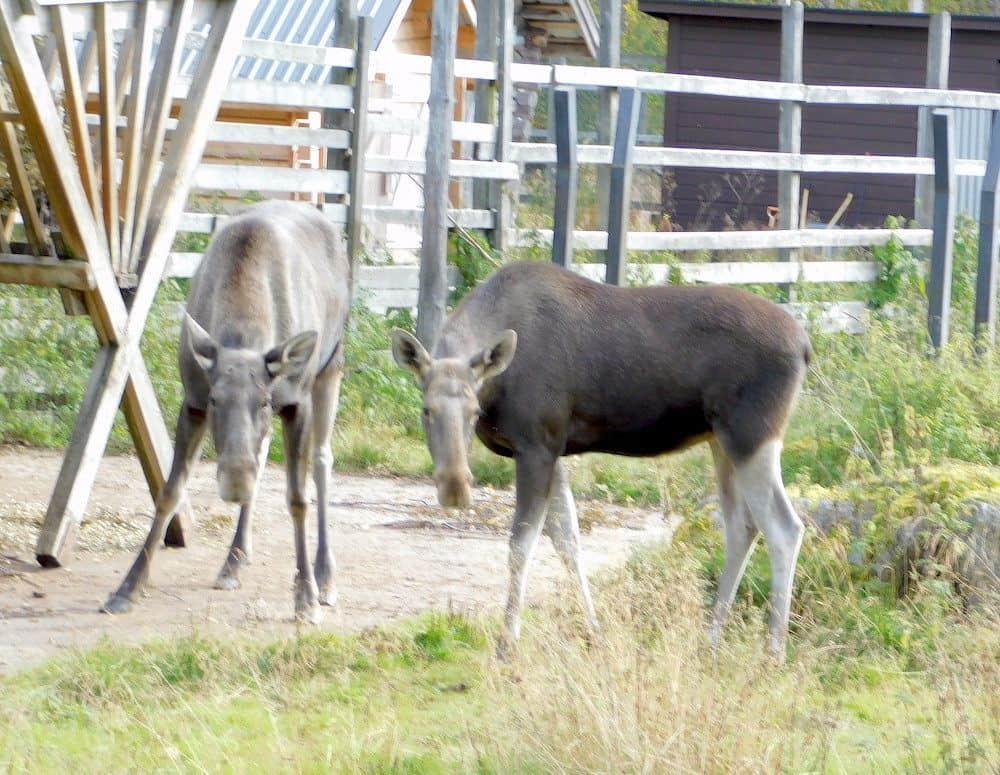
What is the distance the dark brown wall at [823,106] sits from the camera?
23.3 meters

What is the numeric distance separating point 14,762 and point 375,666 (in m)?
1.64

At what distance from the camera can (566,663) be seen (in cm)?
493

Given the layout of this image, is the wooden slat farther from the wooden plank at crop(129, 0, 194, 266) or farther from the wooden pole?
the wooden plank at crop(129, 0, 194, 266)

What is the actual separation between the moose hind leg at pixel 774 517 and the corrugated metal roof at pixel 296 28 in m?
11.9

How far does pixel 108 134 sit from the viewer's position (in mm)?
7688

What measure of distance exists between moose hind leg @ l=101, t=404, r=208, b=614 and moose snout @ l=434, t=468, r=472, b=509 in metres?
1.73

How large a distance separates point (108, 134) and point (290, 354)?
71.4 inches

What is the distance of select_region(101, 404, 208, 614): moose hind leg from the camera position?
23.1ft

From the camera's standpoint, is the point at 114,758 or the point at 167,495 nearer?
the point at 114,758

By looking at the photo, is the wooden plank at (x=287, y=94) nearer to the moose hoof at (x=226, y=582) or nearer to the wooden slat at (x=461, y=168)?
the wooden slat at (x=461, y=168)

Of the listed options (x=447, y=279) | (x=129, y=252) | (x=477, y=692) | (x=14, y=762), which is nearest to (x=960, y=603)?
(x=477, y=692)

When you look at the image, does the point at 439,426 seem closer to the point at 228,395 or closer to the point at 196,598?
the point at 228,395

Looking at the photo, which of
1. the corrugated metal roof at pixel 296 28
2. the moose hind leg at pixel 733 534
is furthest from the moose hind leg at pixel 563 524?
the corrugated metal roof at pixel 296 28

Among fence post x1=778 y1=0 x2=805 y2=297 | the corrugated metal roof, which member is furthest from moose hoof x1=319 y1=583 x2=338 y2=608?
the corrugated metal roof
